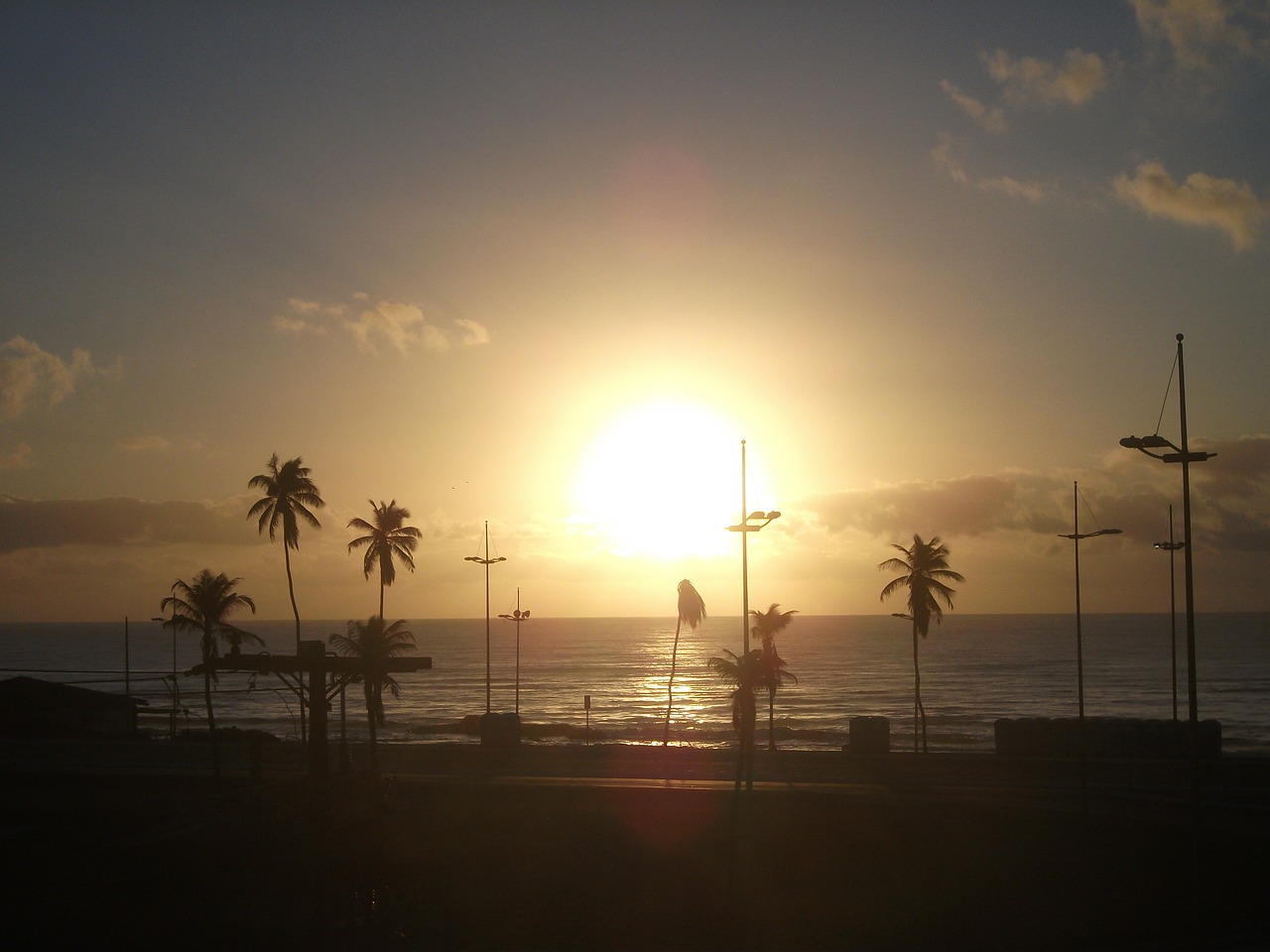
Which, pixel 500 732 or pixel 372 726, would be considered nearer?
pixel 372 726

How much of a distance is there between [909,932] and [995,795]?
16.6m

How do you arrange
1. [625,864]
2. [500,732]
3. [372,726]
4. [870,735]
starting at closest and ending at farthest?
[625,864]
[372,726]
[500,732]
[870,735]

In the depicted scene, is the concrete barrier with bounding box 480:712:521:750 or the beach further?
the concrete barrier with bounding box 480:712:521:750

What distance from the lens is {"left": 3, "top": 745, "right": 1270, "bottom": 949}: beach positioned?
17.2 meters

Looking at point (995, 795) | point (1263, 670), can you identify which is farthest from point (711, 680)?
point (995, 795)

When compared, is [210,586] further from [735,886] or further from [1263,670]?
[1263,670]

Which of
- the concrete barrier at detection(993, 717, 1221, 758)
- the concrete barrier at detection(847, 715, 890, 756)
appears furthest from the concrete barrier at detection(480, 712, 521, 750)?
the concrete barrier at detection(993, 717, 1221, 758)

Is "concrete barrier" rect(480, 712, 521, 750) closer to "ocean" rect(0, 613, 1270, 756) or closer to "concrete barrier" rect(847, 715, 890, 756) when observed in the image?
"ocean" rect(0, 613, 1270, 756)

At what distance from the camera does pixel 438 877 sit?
2003 cm

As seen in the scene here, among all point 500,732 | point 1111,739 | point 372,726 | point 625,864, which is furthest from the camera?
point 500,732

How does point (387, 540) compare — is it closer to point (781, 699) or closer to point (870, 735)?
point (870, 735)

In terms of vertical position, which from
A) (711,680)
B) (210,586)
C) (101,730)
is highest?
(210,586)

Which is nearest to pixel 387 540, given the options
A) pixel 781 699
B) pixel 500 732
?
pixel 500 732

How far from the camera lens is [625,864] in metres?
22.0
